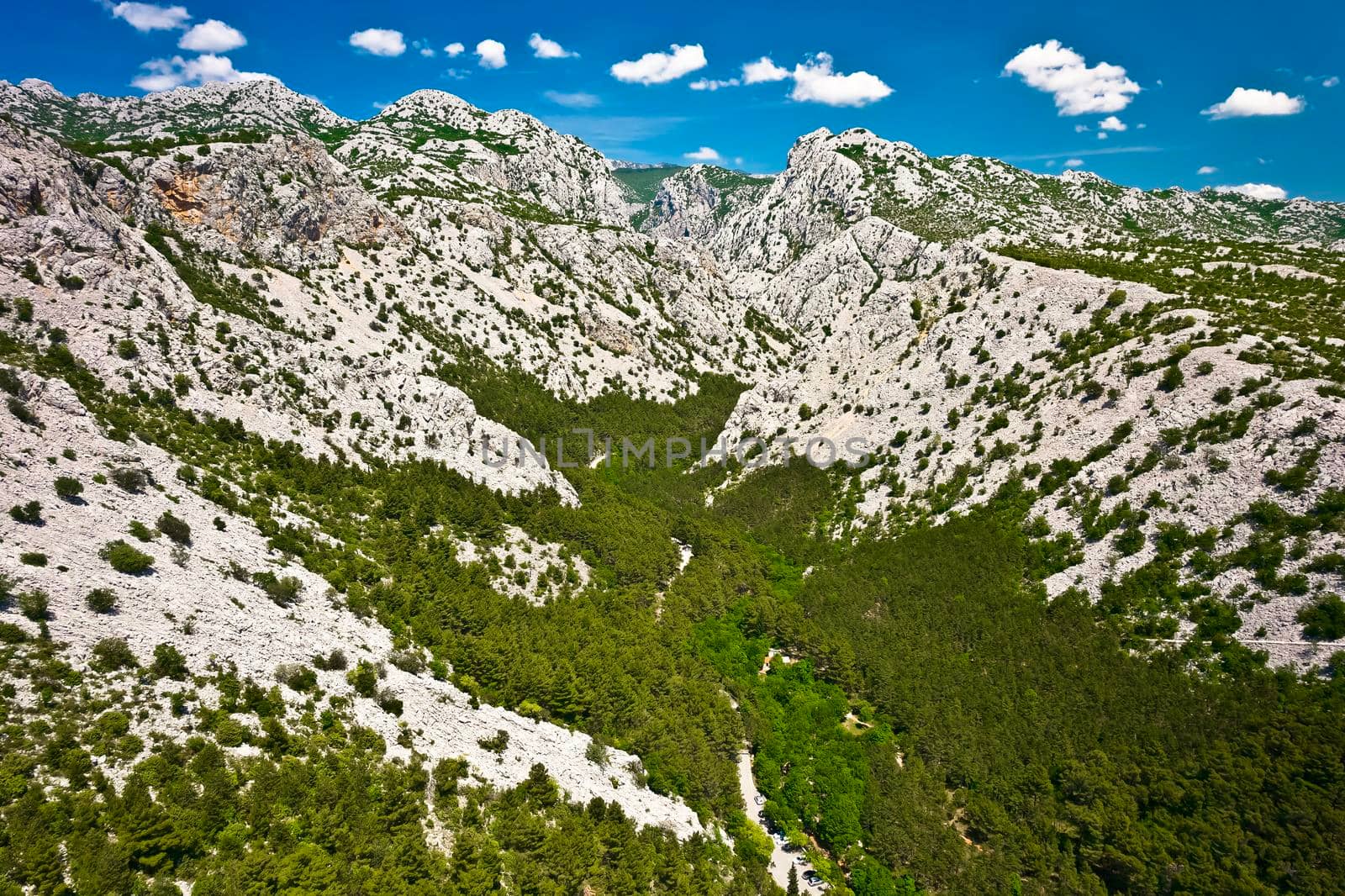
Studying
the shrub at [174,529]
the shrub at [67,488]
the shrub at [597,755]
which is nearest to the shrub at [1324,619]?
the shrub at [597,755]

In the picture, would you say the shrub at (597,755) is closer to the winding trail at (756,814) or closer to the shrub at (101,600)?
the winding trail at (756,814)

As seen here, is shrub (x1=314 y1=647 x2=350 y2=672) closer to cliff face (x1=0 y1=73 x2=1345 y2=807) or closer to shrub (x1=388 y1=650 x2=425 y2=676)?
cliff face (x1=0 y1=73 x2=1345 y2=807)

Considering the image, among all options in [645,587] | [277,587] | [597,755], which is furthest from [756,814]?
[277,587]

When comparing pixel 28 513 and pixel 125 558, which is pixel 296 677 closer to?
pixel 125 558

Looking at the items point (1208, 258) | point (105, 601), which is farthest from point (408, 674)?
point (1208, 258)

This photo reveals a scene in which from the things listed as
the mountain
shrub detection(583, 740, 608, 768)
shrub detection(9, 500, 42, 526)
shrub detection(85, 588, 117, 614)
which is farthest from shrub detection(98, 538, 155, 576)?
shrub detection(583, 740, 608, 768)
